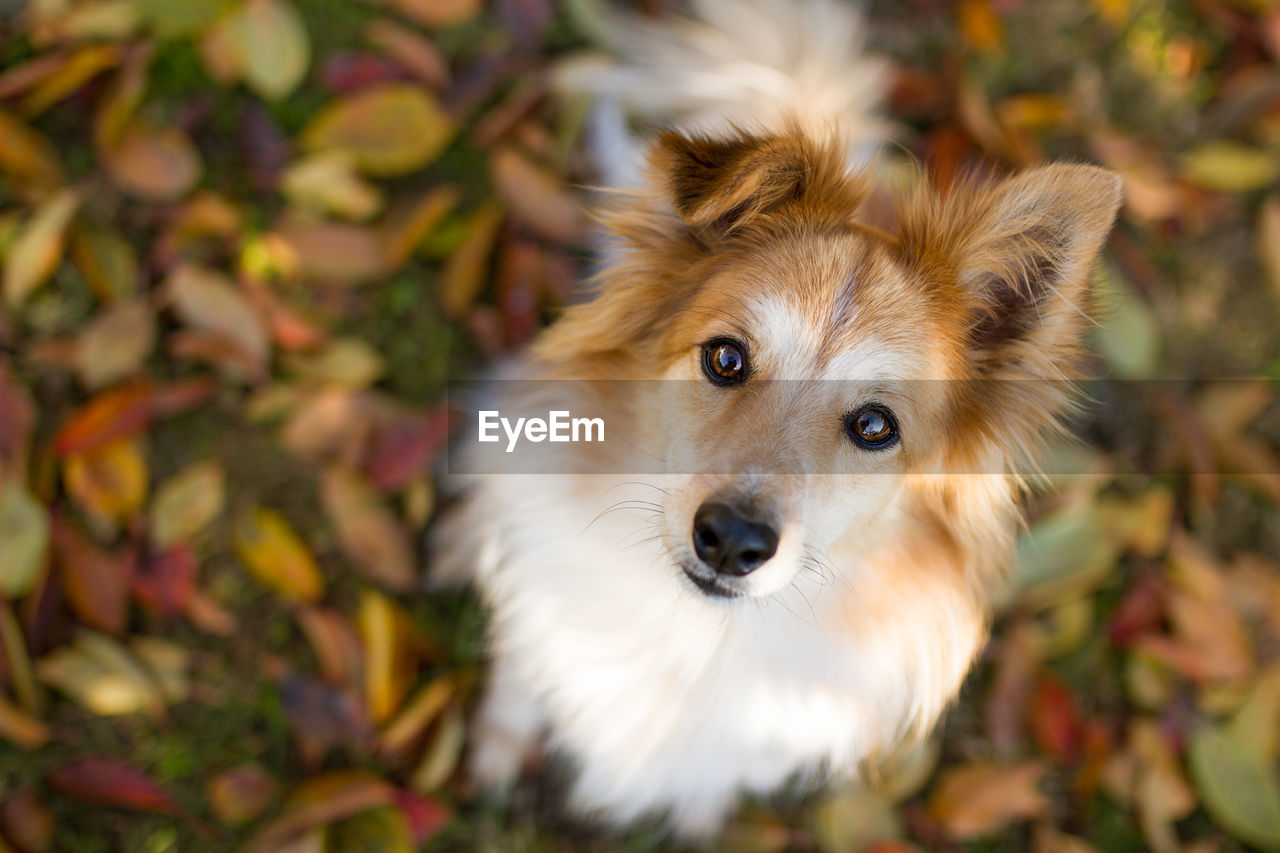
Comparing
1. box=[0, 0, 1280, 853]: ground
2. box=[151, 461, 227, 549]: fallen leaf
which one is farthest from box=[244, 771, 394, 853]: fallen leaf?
box=[151, 461, 227, 549]: fallen leaf

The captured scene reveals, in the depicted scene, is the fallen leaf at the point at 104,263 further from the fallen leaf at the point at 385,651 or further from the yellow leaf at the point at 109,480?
the fallen leaf at the point at 385,651

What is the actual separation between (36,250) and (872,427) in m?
A: 2.59

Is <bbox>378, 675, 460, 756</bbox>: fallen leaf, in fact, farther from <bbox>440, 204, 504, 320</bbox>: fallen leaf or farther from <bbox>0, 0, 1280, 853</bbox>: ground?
<bbox>440, 204, 504, 320</bbox>: fallen leaf

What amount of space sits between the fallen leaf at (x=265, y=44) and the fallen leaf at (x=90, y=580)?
1.60m

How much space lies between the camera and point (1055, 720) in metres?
2.75

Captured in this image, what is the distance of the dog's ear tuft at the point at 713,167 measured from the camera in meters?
1.56

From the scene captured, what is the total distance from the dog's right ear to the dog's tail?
0.81 m

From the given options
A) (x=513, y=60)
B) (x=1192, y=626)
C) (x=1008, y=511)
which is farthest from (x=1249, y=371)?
(x=513, y=60)

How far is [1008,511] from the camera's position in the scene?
194 centimetres

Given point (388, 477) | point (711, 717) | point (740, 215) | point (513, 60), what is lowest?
point (711, 717)

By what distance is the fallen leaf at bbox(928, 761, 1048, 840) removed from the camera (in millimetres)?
2621

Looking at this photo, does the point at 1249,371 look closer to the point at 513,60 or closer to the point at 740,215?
the point at 740,215

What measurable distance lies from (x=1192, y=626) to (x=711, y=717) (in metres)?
1.86

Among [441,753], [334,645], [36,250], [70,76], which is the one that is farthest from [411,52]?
[441,753]
